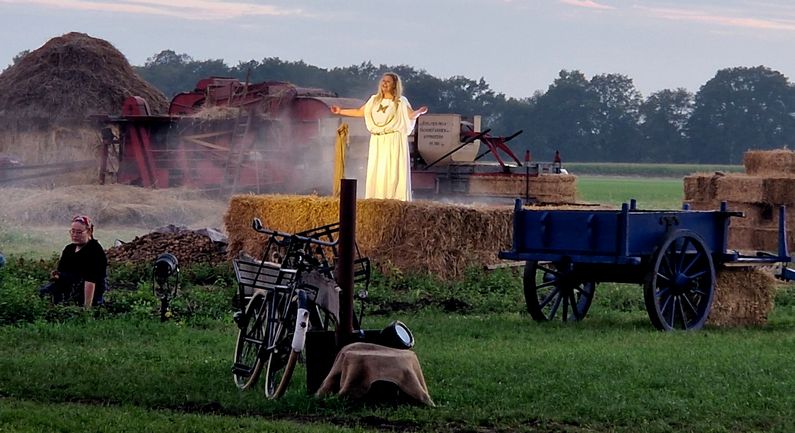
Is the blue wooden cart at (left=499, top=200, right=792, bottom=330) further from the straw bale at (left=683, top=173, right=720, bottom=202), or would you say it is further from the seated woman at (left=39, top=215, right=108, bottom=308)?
the straw bale at (left=683, top=173, right=720, bottom=202)

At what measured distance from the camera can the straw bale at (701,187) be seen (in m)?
26.5

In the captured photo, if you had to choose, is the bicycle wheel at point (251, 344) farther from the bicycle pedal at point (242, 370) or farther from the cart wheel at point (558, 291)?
the cart wheel at point (558, 291)

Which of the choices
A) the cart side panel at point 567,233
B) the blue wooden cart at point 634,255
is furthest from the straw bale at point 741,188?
the cart side panel at point 567,233

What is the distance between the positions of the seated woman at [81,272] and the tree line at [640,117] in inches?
3666

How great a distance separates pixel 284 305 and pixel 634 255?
4.95 meters

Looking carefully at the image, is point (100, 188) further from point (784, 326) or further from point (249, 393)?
point (249, 393)

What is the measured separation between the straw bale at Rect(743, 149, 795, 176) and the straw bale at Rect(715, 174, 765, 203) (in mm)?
410

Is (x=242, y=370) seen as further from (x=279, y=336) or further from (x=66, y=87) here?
(x=66, y=87)

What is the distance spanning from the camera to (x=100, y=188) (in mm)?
32344

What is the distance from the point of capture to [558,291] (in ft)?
48.5

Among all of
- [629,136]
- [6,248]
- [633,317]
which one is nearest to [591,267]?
[633,317]

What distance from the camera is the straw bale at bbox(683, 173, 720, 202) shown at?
26547 millimetres

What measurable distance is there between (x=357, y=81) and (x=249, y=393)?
83.5 m

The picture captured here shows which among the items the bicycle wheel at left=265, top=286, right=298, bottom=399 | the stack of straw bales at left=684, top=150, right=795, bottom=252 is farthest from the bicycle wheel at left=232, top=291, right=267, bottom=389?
the stack of straw bales at left=684, top=150, right=795, bottom=252
